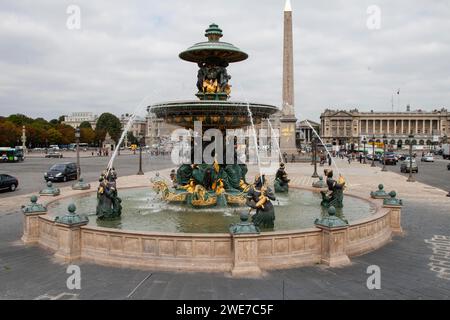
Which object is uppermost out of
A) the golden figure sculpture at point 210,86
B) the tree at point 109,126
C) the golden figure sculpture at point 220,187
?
the tree at point 109,126

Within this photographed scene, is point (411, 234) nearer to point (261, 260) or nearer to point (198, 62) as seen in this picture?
point (261, 260)

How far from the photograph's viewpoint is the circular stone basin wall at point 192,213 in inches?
434

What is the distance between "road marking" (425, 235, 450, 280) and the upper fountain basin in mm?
6635

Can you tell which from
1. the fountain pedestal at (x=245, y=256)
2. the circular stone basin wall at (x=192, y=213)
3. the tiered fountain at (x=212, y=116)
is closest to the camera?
the fountain pedestal at (x=245, y=256)

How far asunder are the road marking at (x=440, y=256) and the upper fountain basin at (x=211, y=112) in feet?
21.8

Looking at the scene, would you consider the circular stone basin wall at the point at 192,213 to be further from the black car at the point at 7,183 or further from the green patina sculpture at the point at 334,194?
the black car at the point at 7,183

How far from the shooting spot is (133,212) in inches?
523

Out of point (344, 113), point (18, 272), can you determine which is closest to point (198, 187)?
point (18, 272)

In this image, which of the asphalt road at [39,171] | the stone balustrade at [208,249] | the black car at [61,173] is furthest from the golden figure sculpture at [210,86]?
the black car at [61,173]

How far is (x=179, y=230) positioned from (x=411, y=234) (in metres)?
6.93

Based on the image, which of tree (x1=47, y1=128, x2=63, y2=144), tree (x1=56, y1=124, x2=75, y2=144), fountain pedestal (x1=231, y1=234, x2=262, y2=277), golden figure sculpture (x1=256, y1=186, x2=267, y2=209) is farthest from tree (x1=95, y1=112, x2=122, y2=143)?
fountain pedestal (x1=231, y1=234, x2=262, y2=277)

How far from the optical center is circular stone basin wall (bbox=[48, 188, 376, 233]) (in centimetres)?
1102
